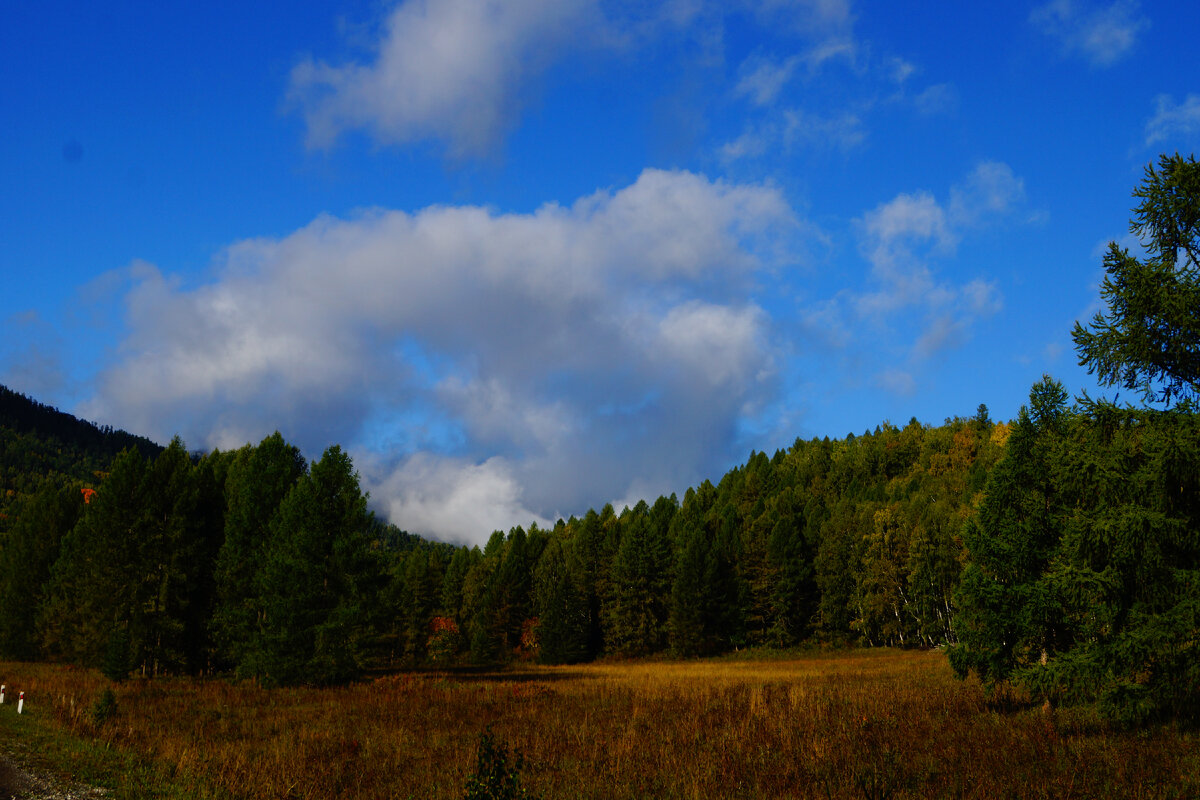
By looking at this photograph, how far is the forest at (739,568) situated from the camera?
1380cm

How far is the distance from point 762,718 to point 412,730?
395 inches

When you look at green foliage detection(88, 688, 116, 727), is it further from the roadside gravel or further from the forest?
the forest

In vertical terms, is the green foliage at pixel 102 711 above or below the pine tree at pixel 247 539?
below

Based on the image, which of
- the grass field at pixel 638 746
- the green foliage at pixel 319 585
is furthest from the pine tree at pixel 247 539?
the grass field at pixel 638 746

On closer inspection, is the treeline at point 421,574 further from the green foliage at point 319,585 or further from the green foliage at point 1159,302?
the green foliage at point 1159,302

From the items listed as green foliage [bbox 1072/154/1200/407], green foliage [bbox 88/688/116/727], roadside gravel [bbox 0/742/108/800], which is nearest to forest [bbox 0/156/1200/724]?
green foliage [bbox 1072/154/1200/407]

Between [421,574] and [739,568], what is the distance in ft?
128

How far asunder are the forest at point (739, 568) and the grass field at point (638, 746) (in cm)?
197

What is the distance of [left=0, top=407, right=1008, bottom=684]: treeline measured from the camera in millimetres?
35438

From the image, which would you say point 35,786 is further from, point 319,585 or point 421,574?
point 421,574

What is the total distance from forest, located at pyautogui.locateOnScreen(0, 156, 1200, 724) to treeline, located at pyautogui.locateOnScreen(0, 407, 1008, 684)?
0.19 m

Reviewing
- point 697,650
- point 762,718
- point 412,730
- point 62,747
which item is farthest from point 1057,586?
point 697,650

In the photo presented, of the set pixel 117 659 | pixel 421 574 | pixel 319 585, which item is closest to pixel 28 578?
pixel 117 659

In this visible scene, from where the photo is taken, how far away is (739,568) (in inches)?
3024
